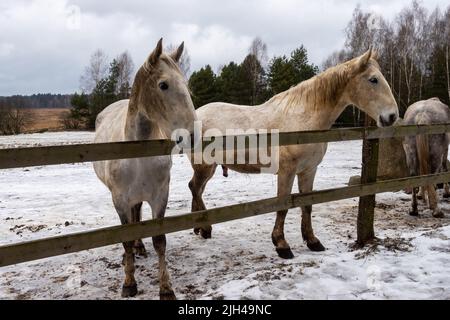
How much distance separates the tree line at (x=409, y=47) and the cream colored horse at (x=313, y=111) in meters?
25.5

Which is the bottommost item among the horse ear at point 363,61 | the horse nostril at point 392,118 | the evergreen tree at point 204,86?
the horse nostril at point 392,118

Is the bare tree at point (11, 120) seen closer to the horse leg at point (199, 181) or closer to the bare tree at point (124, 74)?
the bare tree at point (124, 74)

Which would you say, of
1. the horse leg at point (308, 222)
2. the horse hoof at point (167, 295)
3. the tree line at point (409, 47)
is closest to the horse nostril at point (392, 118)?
the horse leg at point (308, 222)

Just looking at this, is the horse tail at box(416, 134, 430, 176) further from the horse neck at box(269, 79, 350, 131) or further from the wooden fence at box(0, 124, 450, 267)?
the horse neck at box(269, 79, 350, 131)

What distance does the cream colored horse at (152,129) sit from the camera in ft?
9.76

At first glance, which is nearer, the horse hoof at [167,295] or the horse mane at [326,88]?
the horse hoof at [167,295]

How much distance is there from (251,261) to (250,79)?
109ft

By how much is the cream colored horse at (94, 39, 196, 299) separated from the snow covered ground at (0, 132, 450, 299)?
50cm

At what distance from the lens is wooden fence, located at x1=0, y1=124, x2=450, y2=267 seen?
2.48 meters

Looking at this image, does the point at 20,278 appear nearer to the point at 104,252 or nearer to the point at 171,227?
the point at 104,252

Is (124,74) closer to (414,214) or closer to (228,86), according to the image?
(228,86)

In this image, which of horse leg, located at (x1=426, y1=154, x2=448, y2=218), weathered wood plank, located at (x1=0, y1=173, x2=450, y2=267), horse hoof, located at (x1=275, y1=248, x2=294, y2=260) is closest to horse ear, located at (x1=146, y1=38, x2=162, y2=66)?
weathered wood plank, located at (x1=0, y1=173, x2=450, y2=267)

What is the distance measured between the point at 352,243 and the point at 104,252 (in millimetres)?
3144
